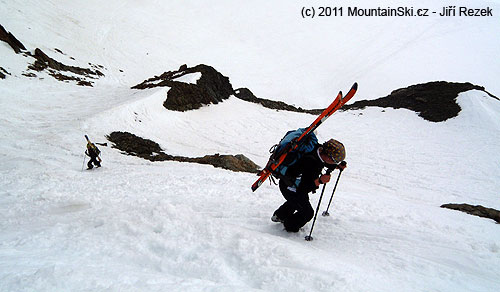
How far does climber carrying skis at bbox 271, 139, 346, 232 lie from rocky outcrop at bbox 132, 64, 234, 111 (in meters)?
18.5

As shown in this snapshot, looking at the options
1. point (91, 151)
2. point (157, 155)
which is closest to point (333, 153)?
point (91, 151)

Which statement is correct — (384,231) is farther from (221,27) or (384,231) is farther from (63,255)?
(221,27)

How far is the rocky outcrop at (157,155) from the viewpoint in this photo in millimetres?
11117

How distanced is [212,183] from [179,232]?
3.84 meters

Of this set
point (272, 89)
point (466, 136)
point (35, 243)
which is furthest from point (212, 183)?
point (272, 89)

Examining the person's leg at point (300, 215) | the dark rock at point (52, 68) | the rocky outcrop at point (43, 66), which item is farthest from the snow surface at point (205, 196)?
the dark rock at point (52, 68)

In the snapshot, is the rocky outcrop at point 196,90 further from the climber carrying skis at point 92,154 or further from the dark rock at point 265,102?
the climber carrying skis at point 92,154

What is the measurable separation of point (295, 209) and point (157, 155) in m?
10.3

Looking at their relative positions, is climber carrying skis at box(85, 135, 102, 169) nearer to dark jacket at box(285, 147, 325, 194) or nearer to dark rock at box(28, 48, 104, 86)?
dark jacket at box(285, 147, 325, 194)

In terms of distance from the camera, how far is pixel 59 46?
33.1m

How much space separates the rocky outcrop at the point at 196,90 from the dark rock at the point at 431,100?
1874 cm

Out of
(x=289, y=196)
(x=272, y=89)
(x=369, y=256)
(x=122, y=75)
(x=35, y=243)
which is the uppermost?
(x=272, y=89)

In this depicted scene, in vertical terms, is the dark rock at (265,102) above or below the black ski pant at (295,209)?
above

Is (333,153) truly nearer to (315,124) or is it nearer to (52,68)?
(315,124)
